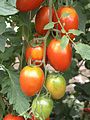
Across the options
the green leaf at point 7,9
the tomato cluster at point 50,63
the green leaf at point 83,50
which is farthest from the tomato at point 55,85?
the green leaf at point 7,9

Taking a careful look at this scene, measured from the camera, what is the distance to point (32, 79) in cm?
111

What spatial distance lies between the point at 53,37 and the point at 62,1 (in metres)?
0.17

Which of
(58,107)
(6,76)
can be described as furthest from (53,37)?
(58,107)

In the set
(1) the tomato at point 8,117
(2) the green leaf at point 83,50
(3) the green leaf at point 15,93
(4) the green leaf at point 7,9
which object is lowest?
(1) the tomato at point 8,117

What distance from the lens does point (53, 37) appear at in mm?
1170

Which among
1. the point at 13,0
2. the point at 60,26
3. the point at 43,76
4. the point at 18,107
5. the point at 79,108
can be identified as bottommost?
the point at 79,108

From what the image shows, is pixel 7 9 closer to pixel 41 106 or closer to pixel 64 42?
pixel 64 42

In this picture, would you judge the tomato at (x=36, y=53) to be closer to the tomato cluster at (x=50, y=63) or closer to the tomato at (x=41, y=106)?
the tomato cluster at (x=50, y=63)

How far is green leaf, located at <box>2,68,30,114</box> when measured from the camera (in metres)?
1.24

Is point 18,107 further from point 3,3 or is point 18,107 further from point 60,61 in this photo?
point 3,3

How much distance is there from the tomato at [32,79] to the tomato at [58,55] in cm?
5

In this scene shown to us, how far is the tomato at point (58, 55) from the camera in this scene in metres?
1.10

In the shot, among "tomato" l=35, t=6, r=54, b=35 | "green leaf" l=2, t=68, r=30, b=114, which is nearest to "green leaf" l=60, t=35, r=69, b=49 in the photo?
"tomato" l=35, t=6, r=54, b=35

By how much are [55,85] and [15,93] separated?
19cm
